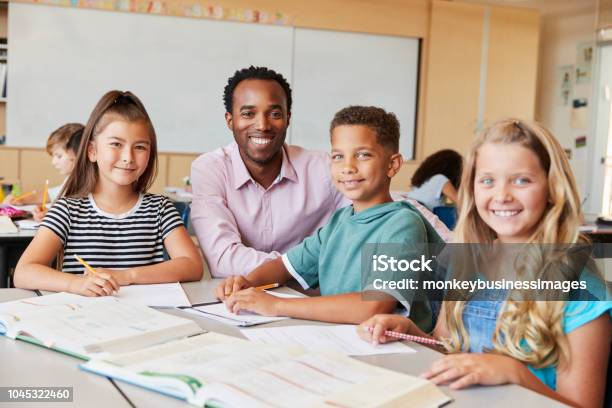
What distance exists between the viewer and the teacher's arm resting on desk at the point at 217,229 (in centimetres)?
200

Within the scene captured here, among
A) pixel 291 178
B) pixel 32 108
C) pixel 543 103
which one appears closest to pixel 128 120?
pixel 291 178

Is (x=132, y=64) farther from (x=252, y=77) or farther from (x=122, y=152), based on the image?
(x=122, y=152)

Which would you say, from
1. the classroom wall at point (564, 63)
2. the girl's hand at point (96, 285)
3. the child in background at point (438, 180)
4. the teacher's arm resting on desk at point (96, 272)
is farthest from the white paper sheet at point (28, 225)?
the classroom wall at point (564, 63)

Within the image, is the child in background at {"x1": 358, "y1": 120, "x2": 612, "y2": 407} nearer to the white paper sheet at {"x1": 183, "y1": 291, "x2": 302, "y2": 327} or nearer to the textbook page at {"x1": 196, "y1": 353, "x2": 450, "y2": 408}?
the textbook page at {"x1": 196, "y1": 353, "x2": 450, "y2": 408}

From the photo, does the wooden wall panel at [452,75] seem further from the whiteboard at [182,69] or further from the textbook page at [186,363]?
the textbook page at [186,363]

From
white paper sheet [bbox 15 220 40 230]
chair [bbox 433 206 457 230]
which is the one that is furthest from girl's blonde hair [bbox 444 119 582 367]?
chair [bbox 433 206 457 230]

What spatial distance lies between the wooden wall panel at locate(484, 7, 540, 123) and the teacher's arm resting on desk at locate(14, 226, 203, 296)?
5.89m

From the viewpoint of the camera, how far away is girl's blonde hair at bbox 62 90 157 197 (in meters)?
1.96

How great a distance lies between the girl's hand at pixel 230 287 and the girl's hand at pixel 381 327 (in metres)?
0.41

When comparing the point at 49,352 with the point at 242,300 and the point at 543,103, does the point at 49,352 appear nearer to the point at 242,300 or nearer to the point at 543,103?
the point at 242,300

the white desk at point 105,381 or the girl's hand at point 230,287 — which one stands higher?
the girl's hand at point 230,287

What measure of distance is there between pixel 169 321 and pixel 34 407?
0.40 metres

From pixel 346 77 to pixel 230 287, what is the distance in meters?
5.35

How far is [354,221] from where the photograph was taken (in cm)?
174
